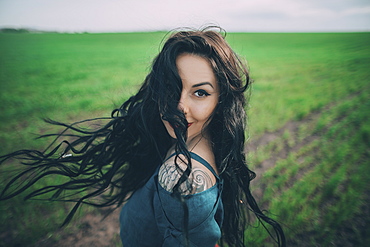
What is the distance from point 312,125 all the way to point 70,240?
5475 mm

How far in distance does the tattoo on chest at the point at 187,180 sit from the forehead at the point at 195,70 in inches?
19.5

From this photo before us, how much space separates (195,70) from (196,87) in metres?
0.10

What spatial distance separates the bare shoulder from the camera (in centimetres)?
106

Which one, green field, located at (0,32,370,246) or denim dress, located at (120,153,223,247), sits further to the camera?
green field, located at (0,32,370,246)

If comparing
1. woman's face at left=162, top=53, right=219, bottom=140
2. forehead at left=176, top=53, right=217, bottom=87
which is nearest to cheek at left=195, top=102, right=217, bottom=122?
woman's face at left=162, top=53, right=219, bottom=140

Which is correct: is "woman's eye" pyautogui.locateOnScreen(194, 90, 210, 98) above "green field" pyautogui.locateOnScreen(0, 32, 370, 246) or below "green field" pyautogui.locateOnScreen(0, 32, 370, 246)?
above

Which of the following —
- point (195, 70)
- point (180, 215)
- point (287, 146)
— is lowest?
point (287, 146)

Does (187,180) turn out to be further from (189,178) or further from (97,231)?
(97,231)

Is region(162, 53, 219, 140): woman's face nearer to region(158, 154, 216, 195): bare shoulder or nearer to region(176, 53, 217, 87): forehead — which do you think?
region(176, 53, 217, 87): forehead

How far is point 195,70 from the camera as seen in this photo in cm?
126

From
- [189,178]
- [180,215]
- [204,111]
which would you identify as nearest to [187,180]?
[189,178]

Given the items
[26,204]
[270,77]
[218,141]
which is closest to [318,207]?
[218,141]

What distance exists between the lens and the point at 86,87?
862 centimetres

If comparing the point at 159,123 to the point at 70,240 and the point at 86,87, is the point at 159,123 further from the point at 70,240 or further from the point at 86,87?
the point at 86,87
